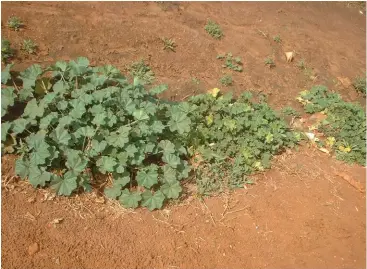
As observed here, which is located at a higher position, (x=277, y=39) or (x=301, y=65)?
(x=277, y=39)

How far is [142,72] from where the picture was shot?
5.05 meters

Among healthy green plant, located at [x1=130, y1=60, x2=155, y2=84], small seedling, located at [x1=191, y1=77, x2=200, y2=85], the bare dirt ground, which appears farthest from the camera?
small seedling, located at [x1=191, y1=77, x2=200, y2=85]

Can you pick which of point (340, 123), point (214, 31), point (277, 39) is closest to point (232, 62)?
point (214, 31)

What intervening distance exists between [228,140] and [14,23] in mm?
3036

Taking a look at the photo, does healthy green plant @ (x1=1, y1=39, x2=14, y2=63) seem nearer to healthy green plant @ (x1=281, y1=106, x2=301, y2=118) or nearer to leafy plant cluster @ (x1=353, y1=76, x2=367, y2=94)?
healthy green plant @ (x1=281, y1=106, x2=301, y2=118)

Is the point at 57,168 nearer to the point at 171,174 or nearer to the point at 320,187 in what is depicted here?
the point at 171,174

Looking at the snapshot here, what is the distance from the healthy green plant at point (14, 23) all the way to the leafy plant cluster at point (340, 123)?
4.19 metres

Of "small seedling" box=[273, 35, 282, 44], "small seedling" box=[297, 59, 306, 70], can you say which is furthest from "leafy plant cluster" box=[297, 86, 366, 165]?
"small seedling" box=[273, 35, 282, 44]

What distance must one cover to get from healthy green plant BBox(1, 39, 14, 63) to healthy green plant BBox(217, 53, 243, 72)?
2.98 metres

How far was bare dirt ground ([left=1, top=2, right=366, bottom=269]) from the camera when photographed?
3.26 metres

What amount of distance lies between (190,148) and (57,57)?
2.02m

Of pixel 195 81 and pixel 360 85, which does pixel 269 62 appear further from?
pixel 360 85

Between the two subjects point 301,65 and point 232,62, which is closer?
point 232,62

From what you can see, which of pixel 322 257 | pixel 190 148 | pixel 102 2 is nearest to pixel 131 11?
pixel 102 2
